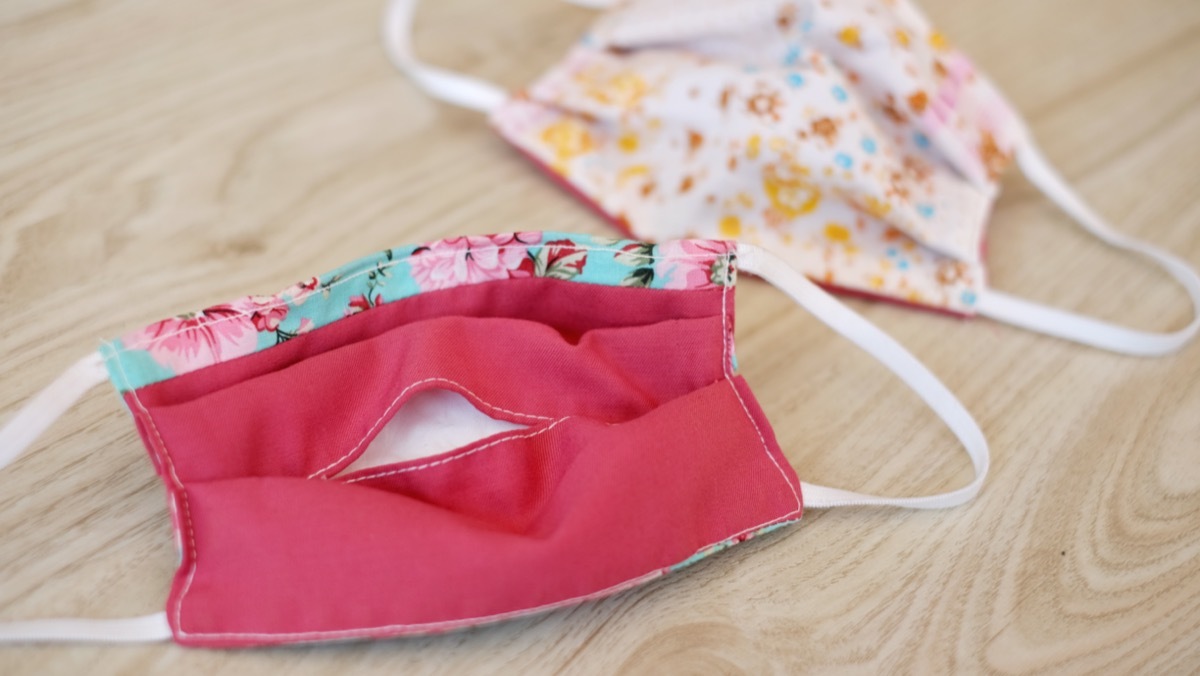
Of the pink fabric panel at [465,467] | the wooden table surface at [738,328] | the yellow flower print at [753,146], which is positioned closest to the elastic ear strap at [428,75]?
the wooden table surface at [738,328]

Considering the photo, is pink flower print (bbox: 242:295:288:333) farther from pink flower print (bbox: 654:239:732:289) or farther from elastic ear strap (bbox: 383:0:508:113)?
elastic ear strap (bbox: 383:0:508:113)

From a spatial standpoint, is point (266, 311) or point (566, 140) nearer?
point (266, 311)

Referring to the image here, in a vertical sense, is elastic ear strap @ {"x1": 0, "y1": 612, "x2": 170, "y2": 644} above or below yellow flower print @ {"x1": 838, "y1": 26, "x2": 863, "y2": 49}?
below

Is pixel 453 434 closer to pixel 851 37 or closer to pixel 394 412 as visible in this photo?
pixel 394 412

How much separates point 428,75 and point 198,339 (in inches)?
20.0

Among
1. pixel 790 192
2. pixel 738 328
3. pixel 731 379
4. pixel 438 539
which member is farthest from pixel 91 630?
pixel 790 192

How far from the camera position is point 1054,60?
1.22 meters

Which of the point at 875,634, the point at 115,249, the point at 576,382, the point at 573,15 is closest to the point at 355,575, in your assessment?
the point at 576,382

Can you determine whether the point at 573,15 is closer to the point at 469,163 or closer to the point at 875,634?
the point at 469,163

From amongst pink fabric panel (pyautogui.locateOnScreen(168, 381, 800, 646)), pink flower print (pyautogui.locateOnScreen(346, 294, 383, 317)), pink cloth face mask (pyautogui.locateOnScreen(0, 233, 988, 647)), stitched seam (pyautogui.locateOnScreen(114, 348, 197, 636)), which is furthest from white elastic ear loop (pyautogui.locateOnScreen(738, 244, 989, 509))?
stitched seam (pyautogui.locateOnScreen(114, 348, 197, 636))

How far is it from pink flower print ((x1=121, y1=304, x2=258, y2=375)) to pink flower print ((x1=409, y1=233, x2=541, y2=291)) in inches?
4.9

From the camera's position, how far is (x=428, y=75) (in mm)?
1036

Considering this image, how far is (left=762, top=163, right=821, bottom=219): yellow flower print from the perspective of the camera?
2.89 feet

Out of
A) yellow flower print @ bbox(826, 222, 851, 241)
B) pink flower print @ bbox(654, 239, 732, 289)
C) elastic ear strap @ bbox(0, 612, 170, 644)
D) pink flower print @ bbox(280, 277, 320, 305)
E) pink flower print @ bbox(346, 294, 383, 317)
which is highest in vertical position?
pink flower print @ bbox(280, 277, 320, 305)
